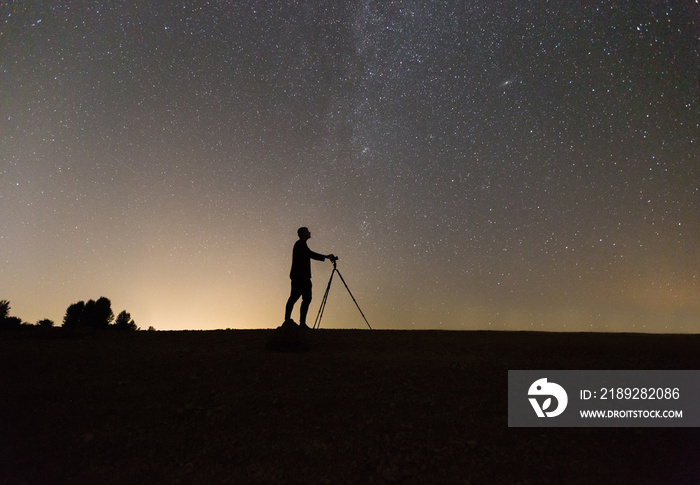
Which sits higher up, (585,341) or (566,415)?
(585,341)

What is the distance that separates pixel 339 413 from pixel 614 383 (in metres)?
4.34

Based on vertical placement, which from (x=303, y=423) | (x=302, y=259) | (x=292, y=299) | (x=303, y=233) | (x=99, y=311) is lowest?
(x=303, y=423)

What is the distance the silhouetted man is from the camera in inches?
395

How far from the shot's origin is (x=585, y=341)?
380 inches

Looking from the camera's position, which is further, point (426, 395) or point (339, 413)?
point (426, 395)

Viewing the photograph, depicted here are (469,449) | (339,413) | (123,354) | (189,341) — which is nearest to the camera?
(469,449)

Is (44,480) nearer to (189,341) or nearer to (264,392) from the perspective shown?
(264,392)

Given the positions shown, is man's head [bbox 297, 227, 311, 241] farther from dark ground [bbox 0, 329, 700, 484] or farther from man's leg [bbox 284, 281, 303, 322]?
dark ground [bbox 0, 329, 700, 484]

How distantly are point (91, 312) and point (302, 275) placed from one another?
24.2m

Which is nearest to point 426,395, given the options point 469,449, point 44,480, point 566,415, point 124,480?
point 469,449
